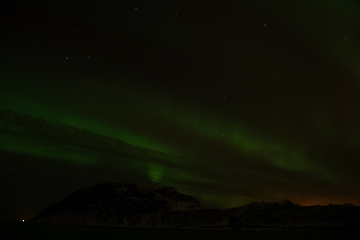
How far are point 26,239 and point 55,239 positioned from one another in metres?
9.82

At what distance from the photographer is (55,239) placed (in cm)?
11212

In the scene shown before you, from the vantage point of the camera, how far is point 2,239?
10250 cm

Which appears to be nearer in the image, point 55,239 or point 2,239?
point 2,239

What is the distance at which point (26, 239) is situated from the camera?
106 meters

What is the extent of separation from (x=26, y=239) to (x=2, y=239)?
737cm

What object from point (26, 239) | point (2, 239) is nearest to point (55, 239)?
point (26, 239)

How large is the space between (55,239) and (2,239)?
17.2 meters

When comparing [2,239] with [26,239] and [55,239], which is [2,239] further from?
[55,239]
